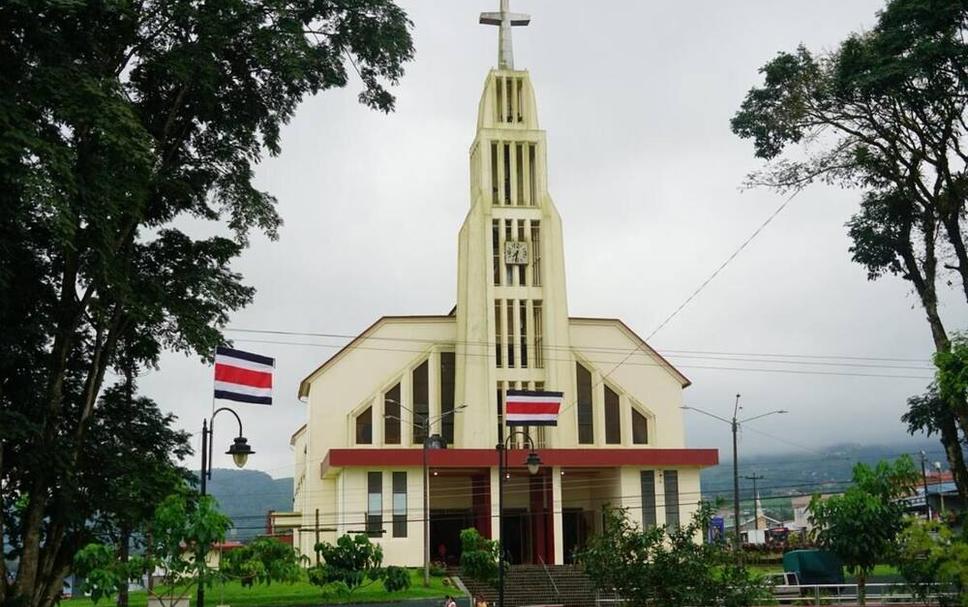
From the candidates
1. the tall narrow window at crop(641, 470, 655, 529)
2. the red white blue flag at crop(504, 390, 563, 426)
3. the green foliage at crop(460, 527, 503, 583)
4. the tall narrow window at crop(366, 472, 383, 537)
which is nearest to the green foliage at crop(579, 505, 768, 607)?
the red white blue flag at crop(504, 390, 563, 426)

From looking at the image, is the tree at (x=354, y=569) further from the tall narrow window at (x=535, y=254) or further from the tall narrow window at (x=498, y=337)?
the tall narrow window at (x=535, y=254)

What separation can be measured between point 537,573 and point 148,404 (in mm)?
26960

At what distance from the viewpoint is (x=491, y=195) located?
2307 inches

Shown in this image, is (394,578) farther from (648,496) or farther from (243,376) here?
(648,496)

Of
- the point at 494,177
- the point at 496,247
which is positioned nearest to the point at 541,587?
the point at 496,247

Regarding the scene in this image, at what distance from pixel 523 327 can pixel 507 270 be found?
3.14 m

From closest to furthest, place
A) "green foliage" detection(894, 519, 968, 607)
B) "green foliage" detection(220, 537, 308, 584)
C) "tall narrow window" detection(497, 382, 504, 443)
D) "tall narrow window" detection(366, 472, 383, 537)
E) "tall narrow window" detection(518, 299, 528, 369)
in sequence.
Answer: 1. "green foliage" detection(220, 537, 308, 584)
2. "green foliage" detection(894, 519, 968, 607)
3. "tall narrow window" detection(366, 472, 383, 537)
4. "tall narrow window" detection(497, 382, 504, 443)
5. "tall narrow window" detection(518, 299, 528, 369)

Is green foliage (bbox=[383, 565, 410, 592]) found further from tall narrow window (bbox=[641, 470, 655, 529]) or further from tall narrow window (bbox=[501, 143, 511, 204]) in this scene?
tall narrow window (bbox=[501, 143, 511, 204])

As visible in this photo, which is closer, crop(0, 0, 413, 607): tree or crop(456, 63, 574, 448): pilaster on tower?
crop(0, 0, 413, 607): tree

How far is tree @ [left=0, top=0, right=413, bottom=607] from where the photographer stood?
21.1 meters

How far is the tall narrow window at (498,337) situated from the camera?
5694 centimetres

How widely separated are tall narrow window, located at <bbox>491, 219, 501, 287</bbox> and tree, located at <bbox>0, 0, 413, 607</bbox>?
30469mm

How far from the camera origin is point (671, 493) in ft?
187

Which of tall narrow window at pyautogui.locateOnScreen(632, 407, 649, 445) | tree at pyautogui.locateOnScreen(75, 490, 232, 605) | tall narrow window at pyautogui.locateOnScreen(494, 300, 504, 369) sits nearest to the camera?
tree at pyautogui.locateOnScreen(75, 490, 232, 605)
